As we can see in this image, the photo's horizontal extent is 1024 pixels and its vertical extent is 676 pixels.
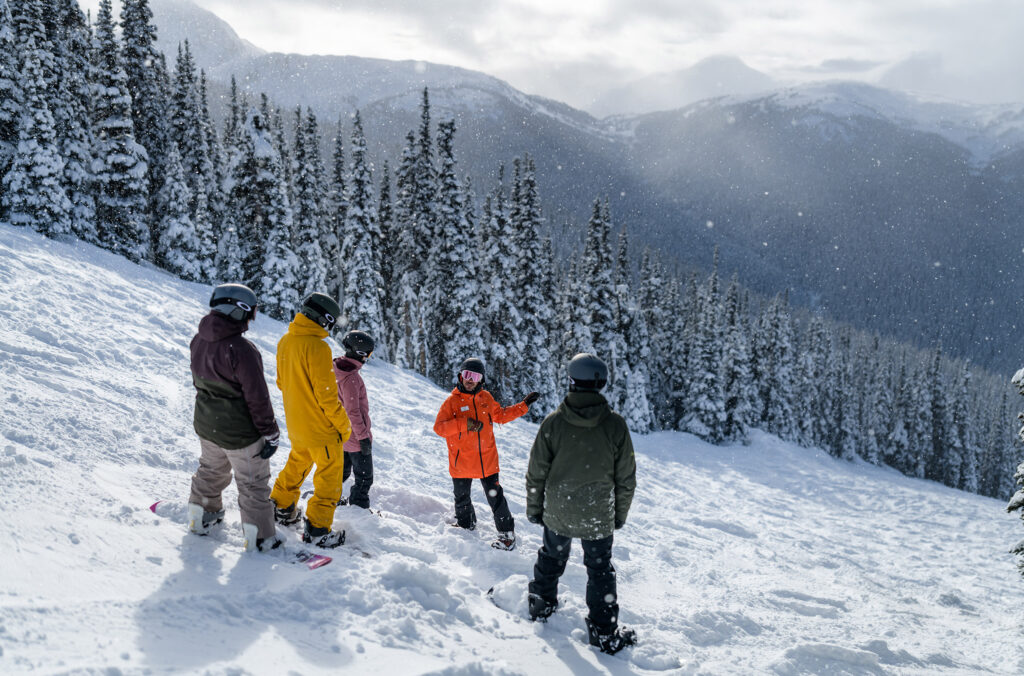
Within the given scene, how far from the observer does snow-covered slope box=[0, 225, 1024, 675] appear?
3.38 meters

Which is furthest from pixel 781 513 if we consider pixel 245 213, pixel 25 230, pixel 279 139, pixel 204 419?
pixel 279 139

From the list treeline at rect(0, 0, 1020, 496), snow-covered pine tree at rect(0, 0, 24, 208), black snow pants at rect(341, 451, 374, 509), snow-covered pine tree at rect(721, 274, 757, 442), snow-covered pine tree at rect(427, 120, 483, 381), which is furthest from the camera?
snow-covered pine tree at rect(721, 274, 757, 442)

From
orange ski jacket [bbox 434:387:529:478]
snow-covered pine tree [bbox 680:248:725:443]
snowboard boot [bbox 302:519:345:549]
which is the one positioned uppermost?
orange ski jacket [bbox 434:387:529:478]

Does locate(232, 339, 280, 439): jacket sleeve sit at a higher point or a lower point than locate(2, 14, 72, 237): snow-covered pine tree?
lower

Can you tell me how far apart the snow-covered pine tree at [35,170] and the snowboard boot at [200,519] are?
71.6 ft

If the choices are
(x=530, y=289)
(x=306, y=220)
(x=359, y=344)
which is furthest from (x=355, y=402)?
(x=306, y=220)

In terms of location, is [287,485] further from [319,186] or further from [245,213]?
[319,186]

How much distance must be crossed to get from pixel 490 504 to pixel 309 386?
2.59 metres

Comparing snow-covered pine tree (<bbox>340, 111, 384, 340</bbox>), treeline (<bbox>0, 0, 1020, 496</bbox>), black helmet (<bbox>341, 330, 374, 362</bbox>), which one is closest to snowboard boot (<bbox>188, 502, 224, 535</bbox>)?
black helmet (<bbox>341, 330, 374, 362</bbox>)

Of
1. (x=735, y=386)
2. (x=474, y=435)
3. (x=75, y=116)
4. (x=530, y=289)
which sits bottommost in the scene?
(x=735, y=386)

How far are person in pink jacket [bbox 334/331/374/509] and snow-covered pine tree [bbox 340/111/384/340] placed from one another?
22.4 metres

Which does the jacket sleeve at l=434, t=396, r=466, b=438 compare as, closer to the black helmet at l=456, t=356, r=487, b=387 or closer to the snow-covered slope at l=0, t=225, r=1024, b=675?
the black helmet at l=456, t=356, r=487, b=387

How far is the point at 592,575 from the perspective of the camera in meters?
4.57

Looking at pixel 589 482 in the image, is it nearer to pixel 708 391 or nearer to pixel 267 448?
pixel 267 448
